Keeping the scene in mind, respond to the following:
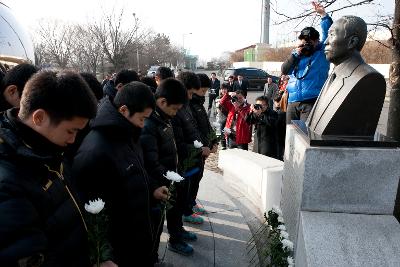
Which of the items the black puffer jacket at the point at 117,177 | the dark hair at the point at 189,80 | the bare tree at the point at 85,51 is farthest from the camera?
the bare tree at the point at 85,51

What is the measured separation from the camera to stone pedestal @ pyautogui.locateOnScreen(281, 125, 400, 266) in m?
2.64

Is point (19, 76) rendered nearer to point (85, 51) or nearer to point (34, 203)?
point (34, 203)

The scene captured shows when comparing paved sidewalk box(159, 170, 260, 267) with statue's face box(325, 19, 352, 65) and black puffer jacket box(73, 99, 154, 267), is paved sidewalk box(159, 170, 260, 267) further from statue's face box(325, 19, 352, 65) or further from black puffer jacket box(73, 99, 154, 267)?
statue's face box(325, 19, 352, 65)

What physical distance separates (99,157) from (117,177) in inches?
7.2

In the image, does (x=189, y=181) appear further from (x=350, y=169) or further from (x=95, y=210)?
(x=95, y=210)

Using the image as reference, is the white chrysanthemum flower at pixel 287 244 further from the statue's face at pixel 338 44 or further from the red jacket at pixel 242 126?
the red jacket at pixel 242 126

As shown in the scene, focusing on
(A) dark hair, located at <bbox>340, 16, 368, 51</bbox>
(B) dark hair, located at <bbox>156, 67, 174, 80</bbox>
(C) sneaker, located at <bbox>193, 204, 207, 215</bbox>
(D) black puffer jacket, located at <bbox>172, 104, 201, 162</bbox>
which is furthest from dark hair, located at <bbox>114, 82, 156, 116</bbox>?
(B) dark hair, located at <bbox>156, 67, 174, 80</bbox>

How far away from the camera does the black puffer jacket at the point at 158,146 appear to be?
3.13 metres

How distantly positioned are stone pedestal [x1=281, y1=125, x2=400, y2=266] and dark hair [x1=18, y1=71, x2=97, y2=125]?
166 centimetres

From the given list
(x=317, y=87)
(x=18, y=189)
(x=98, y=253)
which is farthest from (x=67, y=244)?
(x=317, y=87)

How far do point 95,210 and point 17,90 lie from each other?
5.83 feet

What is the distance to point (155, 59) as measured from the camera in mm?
49781

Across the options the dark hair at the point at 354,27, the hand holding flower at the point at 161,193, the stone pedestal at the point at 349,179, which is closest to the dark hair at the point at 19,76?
the hand holding flower at the point at 161,193

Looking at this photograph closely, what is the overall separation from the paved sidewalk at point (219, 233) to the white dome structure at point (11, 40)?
4329 millimetres
